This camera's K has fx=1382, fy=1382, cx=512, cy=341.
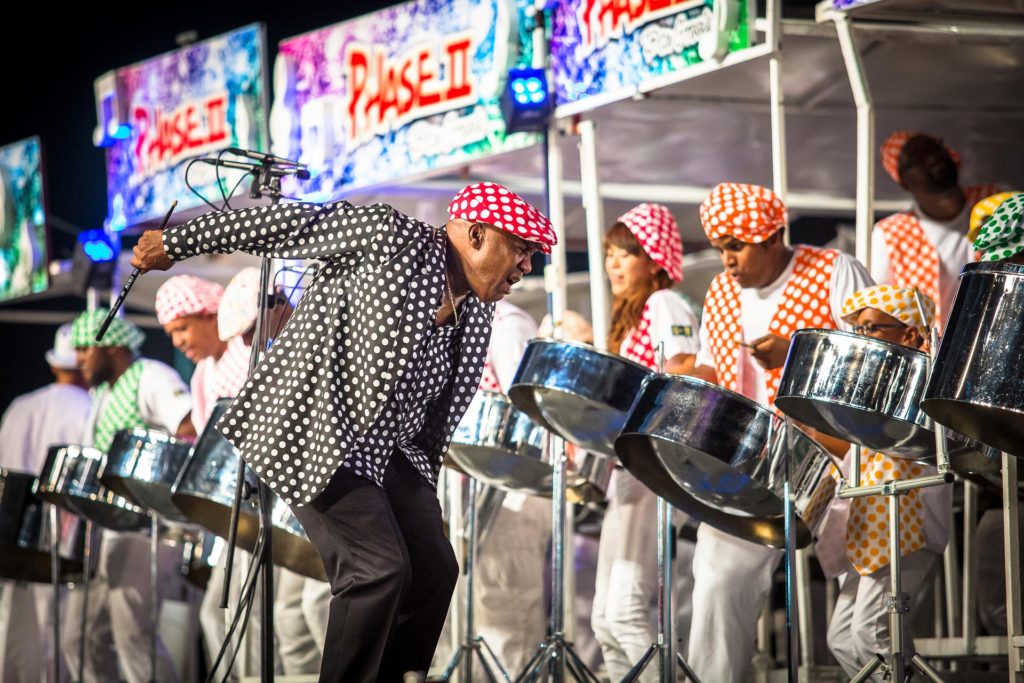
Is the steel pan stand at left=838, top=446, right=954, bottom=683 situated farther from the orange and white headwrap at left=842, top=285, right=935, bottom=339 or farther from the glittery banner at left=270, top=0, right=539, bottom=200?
the glittery banner at left=270, top=0, right=539, bottom=200

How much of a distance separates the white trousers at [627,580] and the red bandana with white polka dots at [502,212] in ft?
4.17

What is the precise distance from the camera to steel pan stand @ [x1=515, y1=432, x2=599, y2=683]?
3.37m

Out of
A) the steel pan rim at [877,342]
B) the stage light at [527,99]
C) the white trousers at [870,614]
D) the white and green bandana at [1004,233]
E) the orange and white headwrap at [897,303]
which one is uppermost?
the stage light at [527,99]

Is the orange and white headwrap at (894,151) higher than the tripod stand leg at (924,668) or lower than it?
higher

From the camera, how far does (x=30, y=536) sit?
200 inches

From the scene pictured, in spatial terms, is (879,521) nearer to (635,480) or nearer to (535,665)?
(635,480)

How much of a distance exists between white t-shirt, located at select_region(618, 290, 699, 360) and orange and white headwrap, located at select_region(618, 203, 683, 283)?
16 centimetres

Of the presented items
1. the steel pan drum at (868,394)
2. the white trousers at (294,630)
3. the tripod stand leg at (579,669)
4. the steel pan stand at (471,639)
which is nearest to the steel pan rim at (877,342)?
the steel pan drum at (868,394)

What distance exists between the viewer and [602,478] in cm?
385

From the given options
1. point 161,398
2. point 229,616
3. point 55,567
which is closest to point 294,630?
point 229,616

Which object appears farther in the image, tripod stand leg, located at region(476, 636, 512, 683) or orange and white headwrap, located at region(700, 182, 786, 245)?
tripod stand leg, located at region(476, 636, 512, 683)

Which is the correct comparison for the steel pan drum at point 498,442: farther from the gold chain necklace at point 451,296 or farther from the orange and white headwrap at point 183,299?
the orange and white headwrap at point 183,299

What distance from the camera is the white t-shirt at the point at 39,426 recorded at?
5836mm

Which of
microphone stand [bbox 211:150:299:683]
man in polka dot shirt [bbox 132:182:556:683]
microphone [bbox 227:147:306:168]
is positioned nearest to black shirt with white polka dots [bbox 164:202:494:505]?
man in polka dot shirt [bbox 132:182:556:683]
